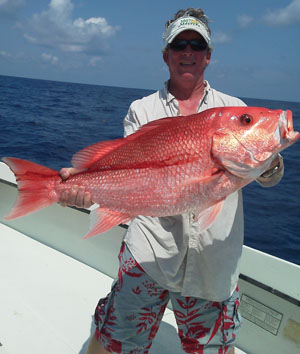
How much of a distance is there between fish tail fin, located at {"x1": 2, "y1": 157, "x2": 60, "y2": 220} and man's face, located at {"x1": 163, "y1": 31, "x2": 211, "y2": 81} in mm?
1080

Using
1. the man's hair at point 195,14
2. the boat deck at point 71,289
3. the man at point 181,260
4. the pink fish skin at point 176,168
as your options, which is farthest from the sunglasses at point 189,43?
the boat deck at point 71,289

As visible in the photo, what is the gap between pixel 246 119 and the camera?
1.80m

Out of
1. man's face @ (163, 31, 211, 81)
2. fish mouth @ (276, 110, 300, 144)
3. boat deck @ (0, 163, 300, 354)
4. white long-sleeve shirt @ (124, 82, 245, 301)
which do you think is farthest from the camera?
boat deck @ (0, 163, 300, 354)

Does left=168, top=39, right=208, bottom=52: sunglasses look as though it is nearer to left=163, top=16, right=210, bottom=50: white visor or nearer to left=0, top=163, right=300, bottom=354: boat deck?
left=163, top=16, right=210, bottom=50: white visor

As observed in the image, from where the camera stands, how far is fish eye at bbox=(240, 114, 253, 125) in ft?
5.87

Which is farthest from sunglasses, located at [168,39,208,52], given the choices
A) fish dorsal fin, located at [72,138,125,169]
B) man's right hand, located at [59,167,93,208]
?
man's right hand, located at [59,167,93,208]

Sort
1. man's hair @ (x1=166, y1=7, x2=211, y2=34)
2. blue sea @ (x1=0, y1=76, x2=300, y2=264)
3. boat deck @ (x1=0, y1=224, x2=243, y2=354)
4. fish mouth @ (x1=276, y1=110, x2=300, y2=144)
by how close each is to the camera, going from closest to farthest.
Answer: fish mouth @ (x1=276, y1=110, x2=300, y2=144)
man's hair @ (x1=166, y1=7, x2=211, y2=34)
boat deck @ (x1=0, y1=224, x2=243, y2=354)
blue sea @ (x1=0, y1=76, x2=300, y2=264)

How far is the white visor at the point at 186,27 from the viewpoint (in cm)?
226

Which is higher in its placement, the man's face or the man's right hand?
the man's face

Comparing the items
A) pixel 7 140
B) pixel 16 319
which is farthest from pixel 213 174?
pixel 7 140

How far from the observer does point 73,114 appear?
70.0 ft

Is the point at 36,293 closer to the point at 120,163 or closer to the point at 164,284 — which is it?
the point at 164,284

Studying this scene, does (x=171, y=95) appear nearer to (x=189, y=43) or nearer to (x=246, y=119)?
(x=189, y=43)

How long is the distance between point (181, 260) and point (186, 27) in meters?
1.51
